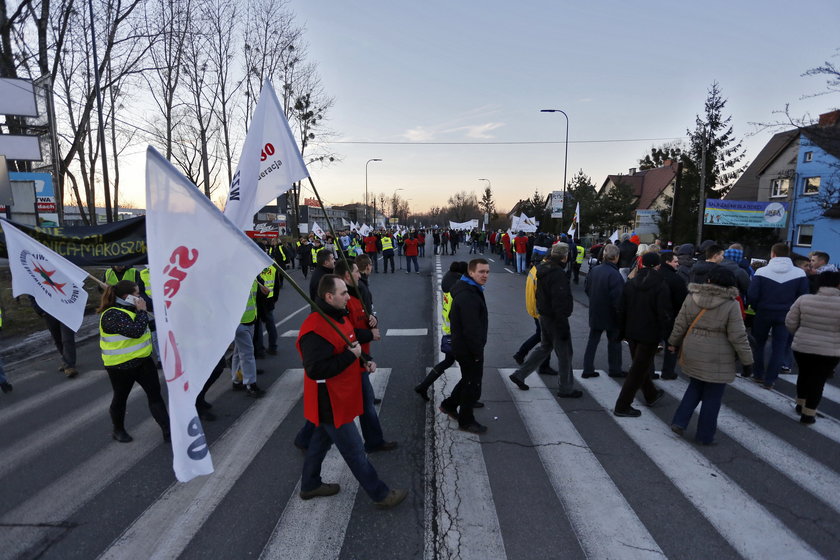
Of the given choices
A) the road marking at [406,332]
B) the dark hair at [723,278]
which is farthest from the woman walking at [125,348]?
the dark hair at [723,278]

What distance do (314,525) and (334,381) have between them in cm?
109

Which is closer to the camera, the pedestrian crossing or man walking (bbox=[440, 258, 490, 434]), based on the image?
the pedestrian crossing

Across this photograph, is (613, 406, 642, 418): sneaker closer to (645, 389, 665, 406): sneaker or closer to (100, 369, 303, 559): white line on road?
(645, 389, 665, 406): sneaker

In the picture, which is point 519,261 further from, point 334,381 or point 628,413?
point 334,381

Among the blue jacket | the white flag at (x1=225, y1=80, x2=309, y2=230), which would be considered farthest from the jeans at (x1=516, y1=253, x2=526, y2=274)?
the white flag at (x1=225, y1=80, x2=309, y2=230)

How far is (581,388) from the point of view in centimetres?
595

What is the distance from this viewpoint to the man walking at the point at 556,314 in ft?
17.4

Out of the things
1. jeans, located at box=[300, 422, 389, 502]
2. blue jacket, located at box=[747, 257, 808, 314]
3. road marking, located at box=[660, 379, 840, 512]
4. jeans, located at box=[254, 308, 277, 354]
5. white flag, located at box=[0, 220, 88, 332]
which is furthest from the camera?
jeans, located at box=[254, 308, 277, 354]

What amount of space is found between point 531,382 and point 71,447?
17.7ft

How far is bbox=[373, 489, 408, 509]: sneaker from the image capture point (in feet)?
11.0

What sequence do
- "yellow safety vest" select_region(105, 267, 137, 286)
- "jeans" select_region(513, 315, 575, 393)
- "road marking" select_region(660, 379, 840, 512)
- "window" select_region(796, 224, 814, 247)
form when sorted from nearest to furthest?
1. "road marking" select_region(660, 379, 840, 512)
2. "jeans" select_region(513, 315, 575, 393)
3. "yellow safety vest" select_region(105, 267, 137, 286)
4. "window" select_region(796, 224, 814, 247)

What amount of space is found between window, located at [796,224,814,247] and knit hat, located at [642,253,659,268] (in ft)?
102

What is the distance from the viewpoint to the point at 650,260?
502 cm

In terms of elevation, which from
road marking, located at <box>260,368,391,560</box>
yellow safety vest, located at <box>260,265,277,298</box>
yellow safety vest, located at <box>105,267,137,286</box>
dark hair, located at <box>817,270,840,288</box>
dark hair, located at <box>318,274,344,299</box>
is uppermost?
dark hair, located at <box>318,274,344,299</box>
